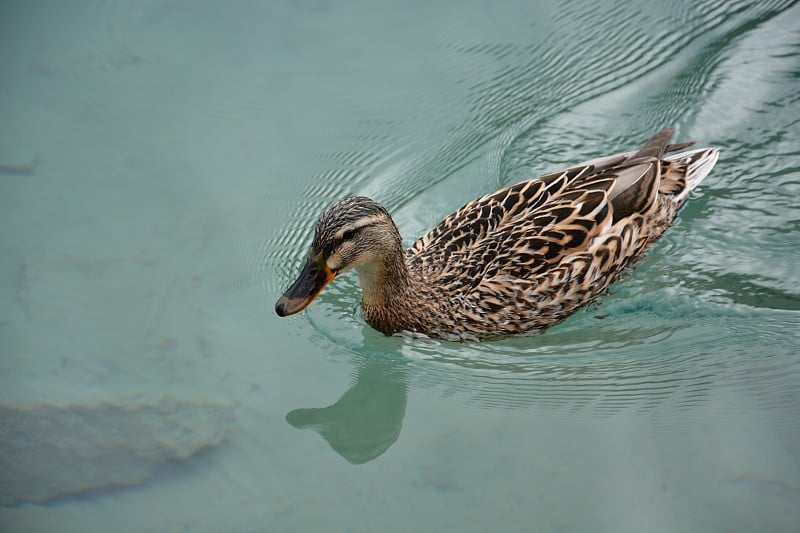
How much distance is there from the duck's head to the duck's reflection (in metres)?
0.66

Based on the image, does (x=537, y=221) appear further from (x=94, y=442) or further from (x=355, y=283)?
(x=94, y=442)

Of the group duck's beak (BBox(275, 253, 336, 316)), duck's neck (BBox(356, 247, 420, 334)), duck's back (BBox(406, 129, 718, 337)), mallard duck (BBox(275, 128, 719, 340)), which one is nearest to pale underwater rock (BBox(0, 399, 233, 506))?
duck's beak (BBox(275, 253, 336, 316))

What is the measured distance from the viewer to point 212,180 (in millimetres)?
7238

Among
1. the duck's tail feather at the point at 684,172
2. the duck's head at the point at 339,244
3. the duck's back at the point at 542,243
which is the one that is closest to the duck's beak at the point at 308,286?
the duck's head at the point at 339,244

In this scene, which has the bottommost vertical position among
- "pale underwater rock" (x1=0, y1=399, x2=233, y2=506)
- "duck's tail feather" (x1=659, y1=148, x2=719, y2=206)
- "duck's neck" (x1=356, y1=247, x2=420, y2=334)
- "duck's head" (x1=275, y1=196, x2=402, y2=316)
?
"pale underwater rock" (x1=0, y1=399, x2=233, y2=506)

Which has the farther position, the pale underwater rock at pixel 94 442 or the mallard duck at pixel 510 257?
the mallard duck at pixel 510 257

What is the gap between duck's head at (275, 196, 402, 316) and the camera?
542cm

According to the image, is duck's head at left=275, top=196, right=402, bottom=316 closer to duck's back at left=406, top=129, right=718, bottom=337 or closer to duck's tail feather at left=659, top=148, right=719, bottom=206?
duck's back at left=406, top=129, right=718, bottom=337

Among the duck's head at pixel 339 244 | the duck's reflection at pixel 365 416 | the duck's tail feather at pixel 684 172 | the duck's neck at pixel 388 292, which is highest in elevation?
the duck's tail feather at pixel 684 172

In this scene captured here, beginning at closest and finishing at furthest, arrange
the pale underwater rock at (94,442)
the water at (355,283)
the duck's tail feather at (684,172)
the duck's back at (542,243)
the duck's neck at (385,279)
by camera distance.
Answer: the water at (355,283), the pale underwater rock at (94,442), the duck's neck at (385,279), the duck's back at (542,243), the duck's tail feather at (684,172)

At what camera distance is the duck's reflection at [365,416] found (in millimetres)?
5289

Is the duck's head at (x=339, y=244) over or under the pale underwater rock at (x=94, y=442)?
over

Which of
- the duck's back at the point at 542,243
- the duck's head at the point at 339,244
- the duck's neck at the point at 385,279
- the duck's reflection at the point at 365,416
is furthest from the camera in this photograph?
the duck's back at the point at 542,243

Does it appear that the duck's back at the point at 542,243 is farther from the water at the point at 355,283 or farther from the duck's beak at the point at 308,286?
the duck's beak at the point at 308,286
